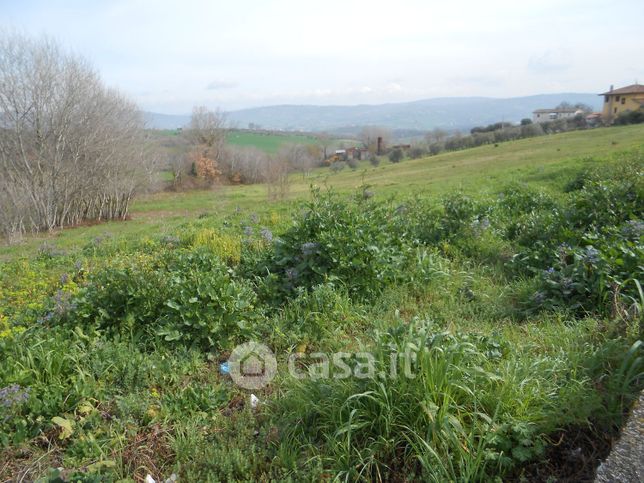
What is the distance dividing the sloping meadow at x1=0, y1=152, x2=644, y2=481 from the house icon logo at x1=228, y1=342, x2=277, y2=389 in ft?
0.29

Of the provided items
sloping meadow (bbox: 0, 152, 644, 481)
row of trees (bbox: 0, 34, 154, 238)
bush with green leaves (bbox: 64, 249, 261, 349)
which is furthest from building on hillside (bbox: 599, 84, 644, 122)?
bush with green leaves (bbox: 64, 249, 261, 349)

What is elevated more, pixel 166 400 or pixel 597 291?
pixel 597 291

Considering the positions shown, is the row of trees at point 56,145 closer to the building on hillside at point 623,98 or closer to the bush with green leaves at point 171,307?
the bush with green leaves at point 171,307

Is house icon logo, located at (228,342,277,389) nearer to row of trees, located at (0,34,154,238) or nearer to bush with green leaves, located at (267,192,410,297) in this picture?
→ bush with green leaves, located at (267,192,410,297)

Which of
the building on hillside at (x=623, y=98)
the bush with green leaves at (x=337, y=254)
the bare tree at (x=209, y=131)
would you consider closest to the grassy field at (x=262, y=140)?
the bare tree at (x=209, y=131)

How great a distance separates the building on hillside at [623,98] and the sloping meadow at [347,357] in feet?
214

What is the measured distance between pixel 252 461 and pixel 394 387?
893mm

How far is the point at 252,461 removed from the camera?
2490 mm

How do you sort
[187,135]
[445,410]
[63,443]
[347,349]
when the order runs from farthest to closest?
[187,135], [347,349], [63,443], [445,410]

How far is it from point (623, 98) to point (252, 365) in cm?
7298

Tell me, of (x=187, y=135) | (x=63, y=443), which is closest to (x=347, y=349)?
(x=63, y=443)

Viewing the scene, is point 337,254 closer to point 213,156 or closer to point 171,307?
point 171,307

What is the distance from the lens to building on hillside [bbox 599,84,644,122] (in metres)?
58.2

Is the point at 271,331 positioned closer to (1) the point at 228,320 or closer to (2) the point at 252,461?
(1) the point at 228,320
